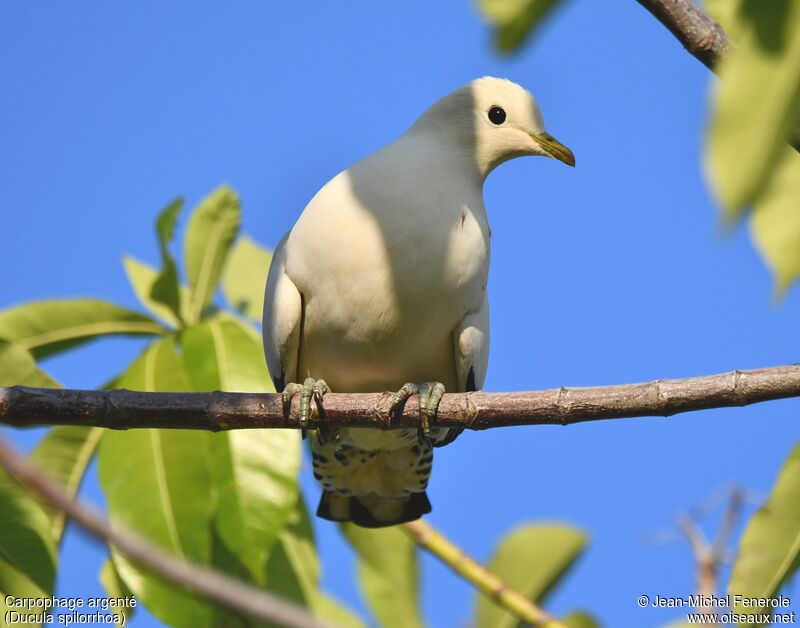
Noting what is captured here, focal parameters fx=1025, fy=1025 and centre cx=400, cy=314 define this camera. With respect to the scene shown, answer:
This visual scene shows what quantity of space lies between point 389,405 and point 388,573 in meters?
1.40

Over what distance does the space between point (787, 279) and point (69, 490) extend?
13.2 feet

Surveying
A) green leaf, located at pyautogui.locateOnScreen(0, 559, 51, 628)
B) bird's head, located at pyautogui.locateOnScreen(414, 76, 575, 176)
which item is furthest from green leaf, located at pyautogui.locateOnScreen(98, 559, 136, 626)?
bird's head, located at pyautogui.locateOnScreen(414, 76, 575, 176)

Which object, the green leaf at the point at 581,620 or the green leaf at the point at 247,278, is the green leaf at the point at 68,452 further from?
the green leaf at the point at 581,620

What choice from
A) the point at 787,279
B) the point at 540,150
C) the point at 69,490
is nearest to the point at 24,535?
the point at 69,490

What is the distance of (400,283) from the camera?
15.2ft

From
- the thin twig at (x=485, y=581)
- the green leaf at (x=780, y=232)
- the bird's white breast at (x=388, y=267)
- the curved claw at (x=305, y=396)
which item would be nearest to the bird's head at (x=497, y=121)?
the bird's white breast at (x=388, y=267)

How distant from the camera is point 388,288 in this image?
15.3 ft

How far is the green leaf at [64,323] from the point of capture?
496 centimetres

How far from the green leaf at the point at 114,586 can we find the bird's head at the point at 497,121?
2.76 metres

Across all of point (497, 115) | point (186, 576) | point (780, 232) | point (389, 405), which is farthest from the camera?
point (497, 115)

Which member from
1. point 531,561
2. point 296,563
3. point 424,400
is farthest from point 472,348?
point 296,563

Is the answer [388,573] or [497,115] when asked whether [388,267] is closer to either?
[497,115]

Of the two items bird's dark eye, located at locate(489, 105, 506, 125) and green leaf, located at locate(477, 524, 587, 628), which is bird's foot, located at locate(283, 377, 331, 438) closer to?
green leaf, located at locate(477, 524, 587, 628)

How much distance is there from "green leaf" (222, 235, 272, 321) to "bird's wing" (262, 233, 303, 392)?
44.0 inches
